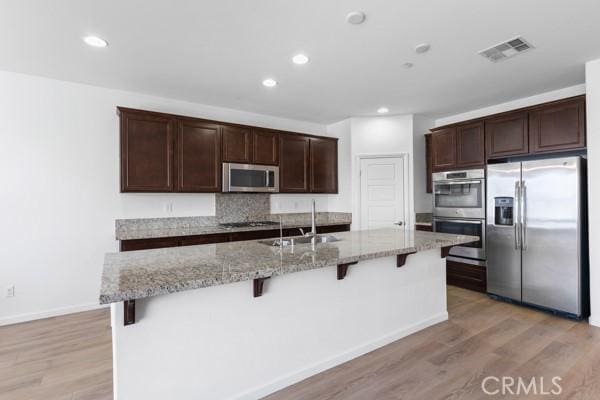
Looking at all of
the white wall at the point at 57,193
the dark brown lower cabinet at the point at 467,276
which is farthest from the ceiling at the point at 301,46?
the dark brown lower cabinet at the point at 467,276

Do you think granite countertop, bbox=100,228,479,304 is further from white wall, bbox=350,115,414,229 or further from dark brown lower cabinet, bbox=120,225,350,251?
white wall, bbox=350,115,414,229

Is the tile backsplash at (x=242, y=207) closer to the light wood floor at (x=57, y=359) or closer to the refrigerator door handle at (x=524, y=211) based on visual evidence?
the light wood floor at (x=57, y=359)

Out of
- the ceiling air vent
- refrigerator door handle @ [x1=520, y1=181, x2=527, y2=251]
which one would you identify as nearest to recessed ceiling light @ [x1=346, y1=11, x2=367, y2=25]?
the ceiling air vent

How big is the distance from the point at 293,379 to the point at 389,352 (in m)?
0.88

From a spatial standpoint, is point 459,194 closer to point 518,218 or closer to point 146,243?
point 518,218

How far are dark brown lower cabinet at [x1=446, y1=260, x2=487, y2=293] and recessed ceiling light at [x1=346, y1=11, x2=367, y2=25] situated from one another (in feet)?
11.2

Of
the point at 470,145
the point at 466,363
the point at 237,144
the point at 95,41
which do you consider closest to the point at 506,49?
the point at 470,145

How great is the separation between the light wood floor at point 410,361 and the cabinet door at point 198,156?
1.82m

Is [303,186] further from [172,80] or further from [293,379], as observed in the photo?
[293,379]

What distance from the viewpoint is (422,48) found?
267cm

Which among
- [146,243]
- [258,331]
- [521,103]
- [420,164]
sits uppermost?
[521,103]

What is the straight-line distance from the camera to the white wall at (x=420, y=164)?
4766 millimetres

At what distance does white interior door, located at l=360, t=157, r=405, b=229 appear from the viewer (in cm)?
480

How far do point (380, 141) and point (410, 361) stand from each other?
3.40m
